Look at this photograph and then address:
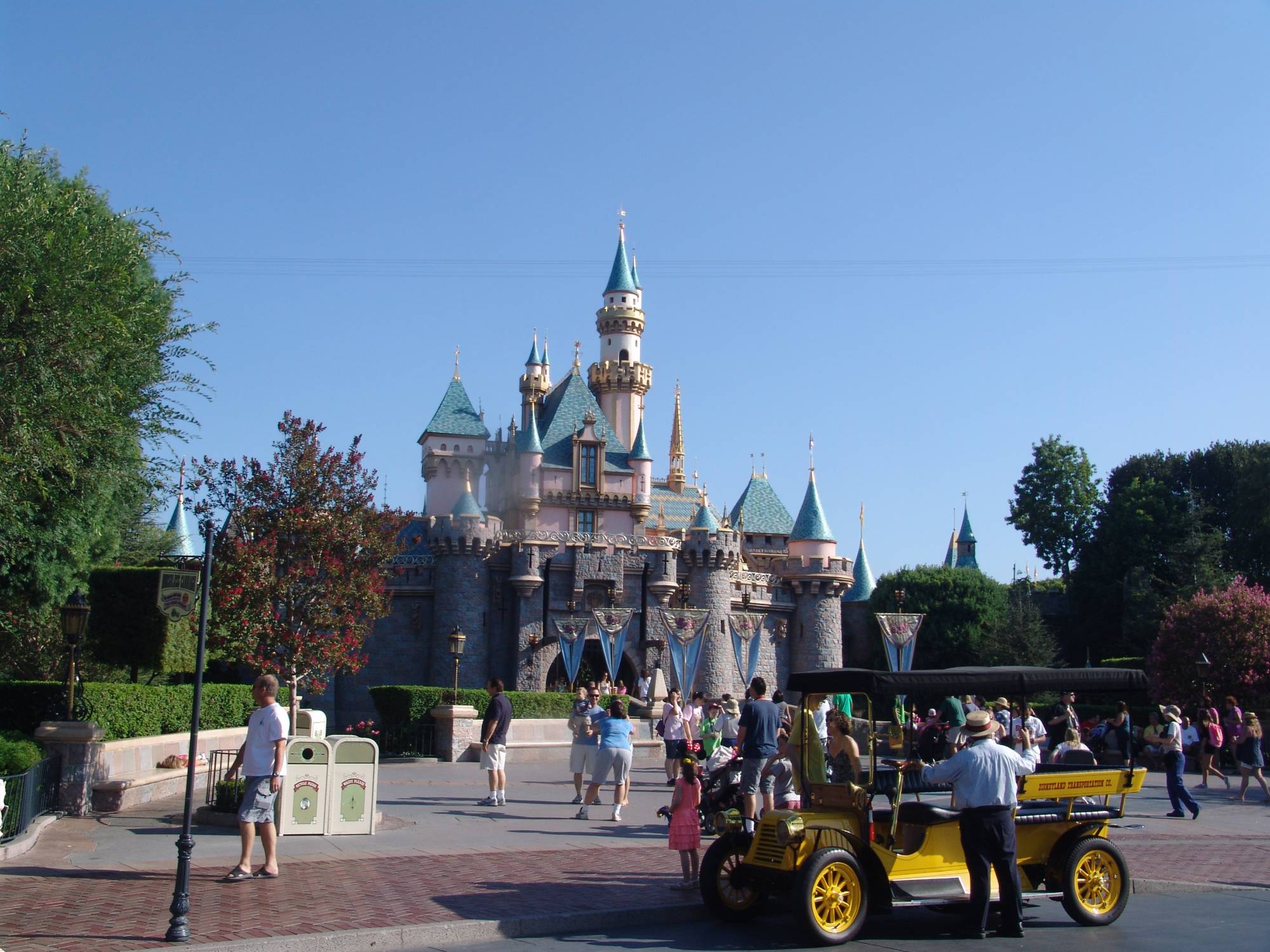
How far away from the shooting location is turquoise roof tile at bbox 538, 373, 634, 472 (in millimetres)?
56031

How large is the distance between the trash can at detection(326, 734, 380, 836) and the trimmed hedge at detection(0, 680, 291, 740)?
12.7 ft

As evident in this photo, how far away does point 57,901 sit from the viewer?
27.1 feet

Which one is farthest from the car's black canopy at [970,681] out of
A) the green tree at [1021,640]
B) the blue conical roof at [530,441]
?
the blue conical roof at [530,441]

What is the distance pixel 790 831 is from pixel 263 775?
4035mm

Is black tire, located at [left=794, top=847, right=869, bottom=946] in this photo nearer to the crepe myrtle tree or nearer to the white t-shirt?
the white t-shirt

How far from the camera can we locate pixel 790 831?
25.8 feet

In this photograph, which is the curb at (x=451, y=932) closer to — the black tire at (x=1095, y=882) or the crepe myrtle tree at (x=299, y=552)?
the black tire at (x=1095, y=882)

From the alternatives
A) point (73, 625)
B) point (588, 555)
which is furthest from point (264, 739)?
point (588, 555)

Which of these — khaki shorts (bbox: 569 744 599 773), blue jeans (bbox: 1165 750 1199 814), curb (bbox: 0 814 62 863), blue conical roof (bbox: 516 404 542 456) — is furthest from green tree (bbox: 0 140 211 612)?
blue conical roof (bbox: 516 404 542 456)

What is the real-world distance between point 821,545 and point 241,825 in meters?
46.5

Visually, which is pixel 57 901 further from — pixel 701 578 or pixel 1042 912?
pixel 701 578

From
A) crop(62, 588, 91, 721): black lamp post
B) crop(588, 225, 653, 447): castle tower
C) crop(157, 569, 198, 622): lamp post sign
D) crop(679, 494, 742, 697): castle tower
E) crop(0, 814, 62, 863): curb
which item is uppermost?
crop(588, 225, 653, 447): castle tower

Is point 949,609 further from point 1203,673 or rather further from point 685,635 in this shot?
point 1203,673

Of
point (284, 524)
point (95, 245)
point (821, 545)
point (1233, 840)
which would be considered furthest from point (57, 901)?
point (821, 545)
